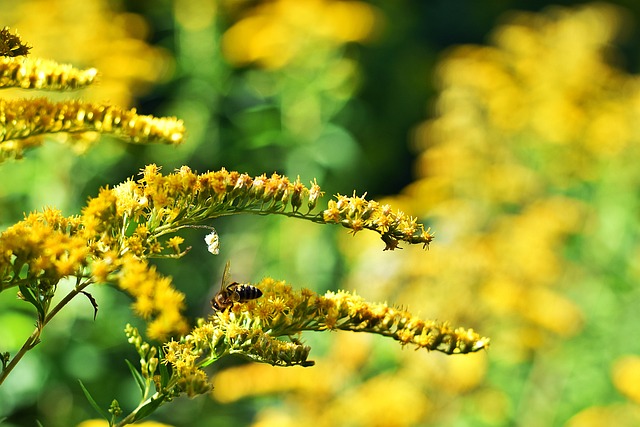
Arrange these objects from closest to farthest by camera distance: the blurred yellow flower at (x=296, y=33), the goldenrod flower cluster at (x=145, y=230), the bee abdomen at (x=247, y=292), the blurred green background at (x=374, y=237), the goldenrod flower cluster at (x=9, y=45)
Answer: the goldenrod flower cluster at (x=145, y=230), the goldenrod flower cluster at (x=9, y=45), the bee abdomen at (x=247, y=292), the blurred green background at (x=374, y=237), the blurred yellow flower at (x=296, y=33)

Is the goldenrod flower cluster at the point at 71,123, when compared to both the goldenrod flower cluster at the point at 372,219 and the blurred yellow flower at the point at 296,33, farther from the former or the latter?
the blurred yellow flower at the point at 296,33

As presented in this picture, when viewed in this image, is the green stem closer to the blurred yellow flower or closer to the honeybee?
the honeybee

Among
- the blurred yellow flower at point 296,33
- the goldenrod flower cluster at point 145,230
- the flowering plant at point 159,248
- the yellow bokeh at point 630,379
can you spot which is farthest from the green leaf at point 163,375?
the blurred yellow flower at point 296,33

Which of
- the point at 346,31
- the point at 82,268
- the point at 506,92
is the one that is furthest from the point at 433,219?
the point at 82,268

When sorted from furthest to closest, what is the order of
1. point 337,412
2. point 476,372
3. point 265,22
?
1. point 265,22
2. point 476,372
3. point 337,412

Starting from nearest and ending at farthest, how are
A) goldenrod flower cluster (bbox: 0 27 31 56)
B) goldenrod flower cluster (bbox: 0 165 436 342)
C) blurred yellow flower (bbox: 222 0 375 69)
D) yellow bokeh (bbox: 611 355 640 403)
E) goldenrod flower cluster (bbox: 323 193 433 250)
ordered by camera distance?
goldenrod flower cluster (bbox: 0 165 436 342)
goldenrod flower cluster (bbox: 0 27 31 56)
goldenrod flower cluster (bbox: 323 193 433 250)
yellow bokeh (bbox: 611 355 640 403)
blurred yellow flower (bbox: 222 0 375 69)

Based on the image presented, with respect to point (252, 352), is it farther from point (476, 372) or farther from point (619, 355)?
point (619, 355)

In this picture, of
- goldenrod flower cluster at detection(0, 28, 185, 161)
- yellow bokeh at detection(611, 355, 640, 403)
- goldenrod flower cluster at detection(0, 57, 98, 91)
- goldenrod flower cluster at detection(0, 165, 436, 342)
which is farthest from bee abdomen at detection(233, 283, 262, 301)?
yellow bokeh at detection(611, 355, 640, 403)

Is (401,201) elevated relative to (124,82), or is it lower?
lower
